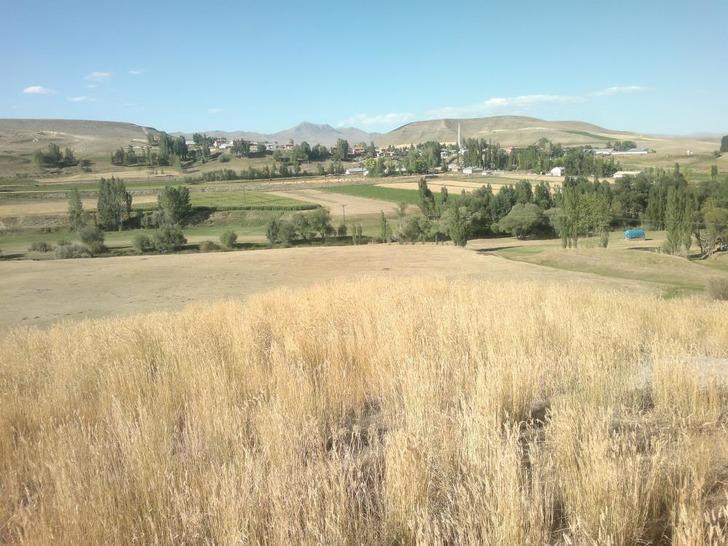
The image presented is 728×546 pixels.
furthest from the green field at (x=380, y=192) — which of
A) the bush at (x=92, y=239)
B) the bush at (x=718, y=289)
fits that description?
the bush at (x=718, y=289)

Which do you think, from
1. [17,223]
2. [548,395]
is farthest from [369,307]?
[17,223]

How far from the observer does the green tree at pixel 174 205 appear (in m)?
97.4

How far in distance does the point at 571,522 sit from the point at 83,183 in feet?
508

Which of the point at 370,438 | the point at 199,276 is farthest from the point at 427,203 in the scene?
the point at 370,438

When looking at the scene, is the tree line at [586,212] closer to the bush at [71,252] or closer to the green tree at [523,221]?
the green tree at [523,221]

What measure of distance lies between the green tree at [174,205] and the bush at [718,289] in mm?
88875

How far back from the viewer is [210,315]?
892cm

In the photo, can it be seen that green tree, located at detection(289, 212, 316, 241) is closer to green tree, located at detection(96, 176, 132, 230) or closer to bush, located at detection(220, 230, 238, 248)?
bush, located at detection(220, 230, 238, 248)

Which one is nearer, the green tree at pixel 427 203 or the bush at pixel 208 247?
the bush at pixel 208 247

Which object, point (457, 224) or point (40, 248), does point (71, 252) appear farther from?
point (457, 224)

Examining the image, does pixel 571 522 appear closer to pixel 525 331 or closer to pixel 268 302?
pixel 525 331

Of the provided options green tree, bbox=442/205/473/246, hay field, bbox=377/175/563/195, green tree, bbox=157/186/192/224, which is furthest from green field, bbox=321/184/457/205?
green tree, bbox=157/186/192/224

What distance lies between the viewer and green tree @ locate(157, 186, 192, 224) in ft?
319

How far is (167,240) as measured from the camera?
77625mm
